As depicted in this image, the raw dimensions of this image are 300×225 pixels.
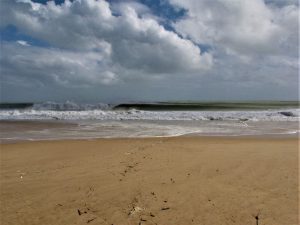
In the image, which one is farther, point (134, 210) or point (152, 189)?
point (152, 189)

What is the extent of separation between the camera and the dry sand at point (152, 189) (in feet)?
11.3

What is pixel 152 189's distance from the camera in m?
4.32

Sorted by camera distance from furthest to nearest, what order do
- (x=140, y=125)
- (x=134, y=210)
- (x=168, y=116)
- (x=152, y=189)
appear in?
(x=168, y=116), (x=140, y=125), (x=152, y=189), (x=134, y=210)

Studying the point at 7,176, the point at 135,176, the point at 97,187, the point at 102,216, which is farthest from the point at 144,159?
the point at 102,216

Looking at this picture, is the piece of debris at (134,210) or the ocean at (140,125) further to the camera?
the ocean at (140,125)

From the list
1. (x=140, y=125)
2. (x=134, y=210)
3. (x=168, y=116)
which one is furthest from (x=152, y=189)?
(x=168, y=116)

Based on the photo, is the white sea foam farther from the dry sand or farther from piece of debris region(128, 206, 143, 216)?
piece of debris region(128, 206, 143, 216)

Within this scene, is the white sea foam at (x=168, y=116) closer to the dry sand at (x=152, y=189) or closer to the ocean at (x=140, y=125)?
the ocean at (x=140, y=125)

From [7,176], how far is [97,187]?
1.88 metres

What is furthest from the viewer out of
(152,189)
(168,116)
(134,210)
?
(168,116)

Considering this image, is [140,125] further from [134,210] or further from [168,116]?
[134,210]

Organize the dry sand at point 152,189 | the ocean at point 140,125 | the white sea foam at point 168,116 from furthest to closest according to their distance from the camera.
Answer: the white sea foam at point 168,116 < the ocean at point 140,125 < the dry sand at point 152,189

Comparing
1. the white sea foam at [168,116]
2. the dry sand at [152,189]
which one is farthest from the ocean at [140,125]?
the dry sand at [152,189]

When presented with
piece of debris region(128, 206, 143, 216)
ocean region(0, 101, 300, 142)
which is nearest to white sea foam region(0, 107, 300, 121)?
ocean region(0, 101, 300, 142)
